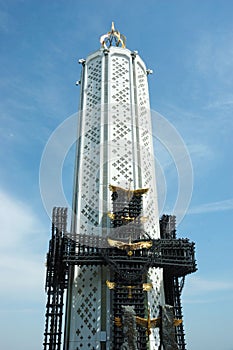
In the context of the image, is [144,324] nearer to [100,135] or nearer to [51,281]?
[51,281]

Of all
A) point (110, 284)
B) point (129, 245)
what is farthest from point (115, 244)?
point (110, 284)

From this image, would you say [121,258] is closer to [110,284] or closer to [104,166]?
[110,284]

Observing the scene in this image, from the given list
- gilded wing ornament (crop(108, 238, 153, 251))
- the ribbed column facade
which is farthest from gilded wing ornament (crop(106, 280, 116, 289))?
gilded wing ornament (crop(108, 238, 153, 251))

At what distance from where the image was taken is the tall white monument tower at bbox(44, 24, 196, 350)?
1505cm

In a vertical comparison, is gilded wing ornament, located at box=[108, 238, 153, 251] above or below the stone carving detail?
above

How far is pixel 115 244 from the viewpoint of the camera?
16078 mm

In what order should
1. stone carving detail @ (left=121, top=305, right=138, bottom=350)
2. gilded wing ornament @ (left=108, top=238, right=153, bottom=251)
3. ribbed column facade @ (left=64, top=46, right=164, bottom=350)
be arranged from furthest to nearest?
gilded wing ornament @ (left=108, top=238, right=153, bottom=251), ribbed column facade @ (left=64, top=46, right=164, bottom=350), stone carving detail @ (left=121, top=305, right=138, bottom=350)

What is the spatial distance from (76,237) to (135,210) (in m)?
3.48

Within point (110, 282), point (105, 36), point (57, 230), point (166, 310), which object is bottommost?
point (166, 310)

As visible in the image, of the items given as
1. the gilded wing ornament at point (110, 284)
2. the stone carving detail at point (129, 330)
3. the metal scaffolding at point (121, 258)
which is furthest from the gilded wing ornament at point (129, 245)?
the stone carving detail at point (129, 330)

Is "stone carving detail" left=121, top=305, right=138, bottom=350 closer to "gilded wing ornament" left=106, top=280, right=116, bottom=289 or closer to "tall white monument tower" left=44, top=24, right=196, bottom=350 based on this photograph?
"tall white monument tower" left=44, top=24, right=196, bottom=350

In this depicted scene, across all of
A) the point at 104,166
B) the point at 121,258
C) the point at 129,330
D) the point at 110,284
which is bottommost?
the point at 129,330

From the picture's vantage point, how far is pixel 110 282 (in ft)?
50.8

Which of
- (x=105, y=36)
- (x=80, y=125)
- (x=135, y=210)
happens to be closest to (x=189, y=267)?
(x=135, y=210)
